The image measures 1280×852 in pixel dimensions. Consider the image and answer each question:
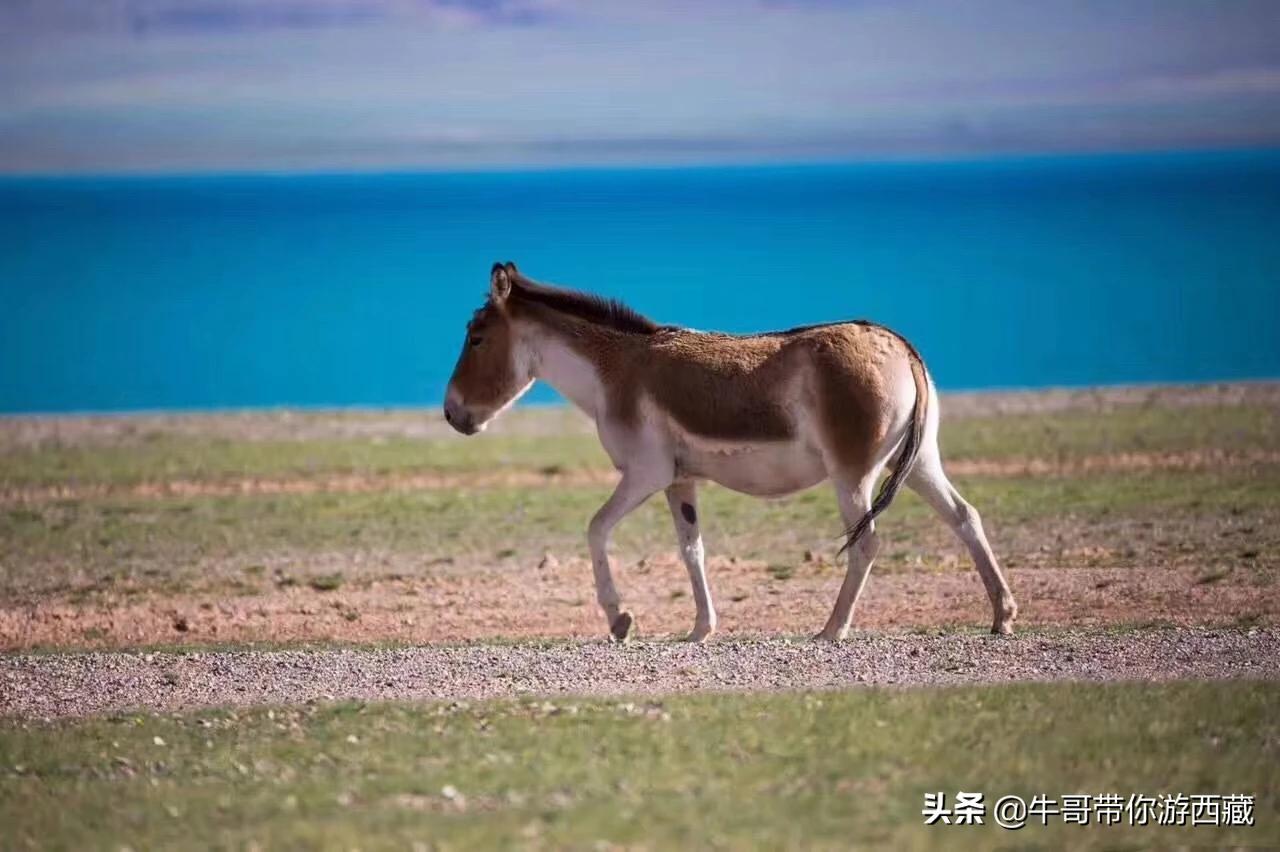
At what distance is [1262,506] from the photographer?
22297 mm

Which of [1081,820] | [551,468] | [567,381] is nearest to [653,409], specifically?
[567,381]

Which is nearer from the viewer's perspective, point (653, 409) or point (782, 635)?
point (653, 409)

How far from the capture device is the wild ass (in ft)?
44.2

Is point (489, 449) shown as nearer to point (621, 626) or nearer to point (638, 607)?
point (638, 607)

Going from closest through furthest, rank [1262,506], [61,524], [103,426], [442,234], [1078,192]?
[1262,506] < [61,524] < [103,426] < [442,234] < [1078,192]

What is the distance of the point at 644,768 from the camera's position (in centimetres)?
996

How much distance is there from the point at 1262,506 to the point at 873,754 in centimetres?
1365

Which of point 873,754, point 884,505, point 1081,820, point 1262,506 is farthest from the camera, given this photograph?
point 1262,506

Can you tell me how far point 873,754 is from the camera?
33.2 ft

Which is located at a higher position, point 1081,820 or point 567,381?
point 567,381

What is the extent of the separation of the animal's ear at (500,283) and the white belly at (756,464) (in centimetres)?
205

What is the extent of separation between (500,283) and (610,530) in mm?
2286

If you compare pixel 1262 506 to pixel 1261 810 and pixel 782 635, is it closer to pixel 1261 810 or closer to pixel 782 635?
pixel 782 635

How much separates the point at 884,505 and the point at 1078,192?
147 m
